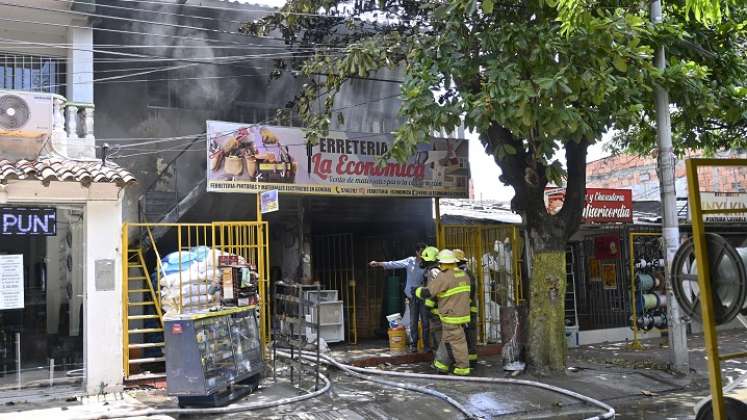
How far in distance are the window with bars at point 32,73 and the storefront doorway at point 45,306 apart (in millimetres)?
2927

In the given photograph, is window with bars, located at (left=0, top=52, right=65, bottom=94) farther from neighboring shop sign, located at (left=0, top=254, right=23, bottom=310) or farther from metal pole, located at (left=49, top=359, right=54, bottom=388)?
metal pole, located at (left=49, top=359, right=54, bottom=388)

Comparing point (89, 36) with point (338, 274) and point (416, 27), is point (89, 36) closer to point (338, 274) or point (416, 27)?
point (416, 27)

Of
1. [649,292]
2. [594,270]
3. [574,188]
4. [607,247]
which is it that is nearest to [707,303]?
[574,188]

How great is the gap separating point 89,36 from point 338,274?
658 cm

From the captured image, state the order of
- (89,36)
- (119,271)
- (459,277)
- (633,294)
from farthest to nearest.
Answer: (633,294)
(89,36)
(459,277)
(119,271)

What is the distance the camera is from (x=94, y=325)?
335 inches

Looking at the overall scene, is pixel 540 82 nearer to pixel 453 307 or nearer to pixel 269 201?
pixel 453 307

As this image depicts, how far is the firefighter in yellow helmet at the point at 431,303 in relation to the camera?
9688 millimetres

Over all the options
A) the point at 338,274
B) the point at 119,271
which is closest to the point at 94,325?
the point at 119,271

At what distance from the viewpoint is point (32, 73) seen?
10562mm

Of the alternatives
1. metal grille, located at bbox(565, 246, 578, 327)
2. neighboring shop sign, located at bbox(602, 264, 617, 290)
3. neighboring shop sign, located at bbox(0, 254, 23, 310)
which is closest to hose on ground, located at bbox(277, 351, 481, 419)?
neighboring shop sign, located at bbox(0, 254, 23, 310)

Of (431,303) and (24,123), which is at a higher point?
(24,123)

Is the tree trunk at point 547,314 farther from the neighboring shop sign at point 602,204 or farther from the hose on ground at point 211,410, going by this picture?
the hose on ground at point 211,410

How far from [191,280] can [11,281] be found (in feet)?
7.55
